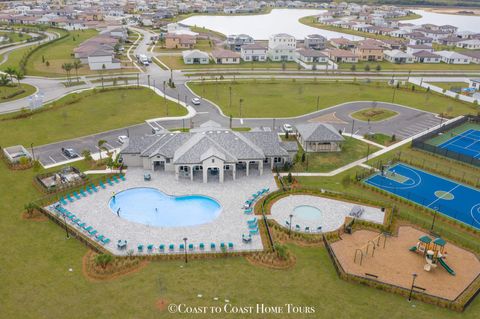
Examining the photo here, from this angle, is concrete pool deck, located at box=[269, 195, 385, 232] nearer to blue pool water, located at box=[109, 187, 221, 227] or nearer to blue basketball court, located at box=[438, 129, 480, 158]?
blue pool water, located at box=[109, 187, 221, 227]

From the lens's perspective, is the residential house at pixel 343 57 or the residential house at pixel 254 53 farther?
the residential house at pixel 343 57

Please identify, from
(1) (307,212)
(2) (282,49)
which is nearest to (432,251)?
(1) (307,212)

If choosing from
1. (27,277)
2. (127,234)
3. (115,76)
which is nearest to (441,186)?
(127,234)

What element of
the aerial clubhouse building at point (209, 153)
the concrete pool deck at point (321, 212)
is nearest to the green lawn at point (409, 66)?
the aerial clubhouse building at point (209, 153)

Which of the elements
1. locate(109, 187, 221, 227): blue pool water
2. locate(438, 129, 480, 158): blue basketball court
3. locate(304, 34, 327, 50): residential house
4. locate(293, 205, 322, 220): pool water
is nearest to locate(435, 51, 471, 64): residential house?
locate(304, 34, 327, 50): residential house

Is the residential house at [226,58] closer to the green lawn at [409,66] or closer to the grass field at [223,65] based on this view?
the grass field at [223,65]

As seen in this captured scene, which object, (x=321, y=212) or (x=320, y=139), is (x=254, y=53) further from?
(x=321, y=212)
